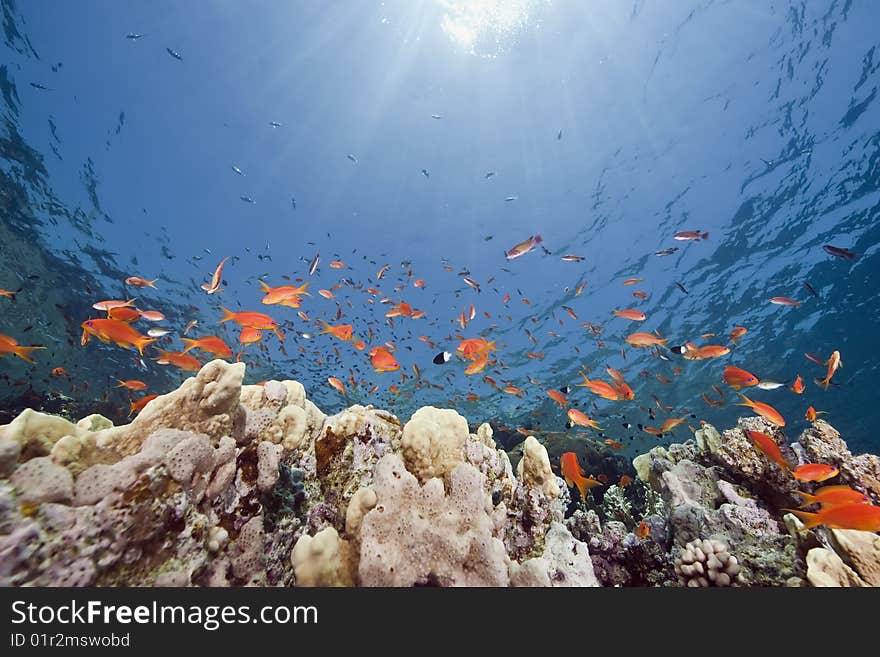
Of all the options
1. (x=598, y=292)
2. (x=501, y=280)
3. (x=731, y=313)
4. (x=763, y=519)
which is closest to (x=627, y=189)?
(x=598, y=292)

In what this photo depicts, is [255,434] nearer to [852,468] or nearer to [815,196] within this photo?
[852,468]

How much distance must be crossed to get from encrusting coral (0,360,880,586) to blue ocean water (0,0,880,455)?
770 centimetres

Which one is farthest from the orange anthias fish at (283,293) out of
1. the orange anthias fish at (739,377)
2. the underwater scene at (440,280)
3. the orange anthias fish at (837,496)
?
the orange anthias fish at (739,377)

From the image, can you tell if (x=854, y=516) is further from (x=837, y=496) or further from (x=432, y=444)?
(x=432, y=444)

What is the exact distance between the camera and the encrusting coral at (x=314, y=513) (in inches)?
75.7

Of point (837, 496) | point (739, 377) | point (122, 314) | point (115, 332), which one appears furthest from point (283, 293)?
point (739, 377)

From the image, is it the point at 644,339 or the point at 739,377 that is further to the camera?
the point at 644,339

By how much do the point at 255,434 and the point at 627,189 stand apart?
76.8 feet

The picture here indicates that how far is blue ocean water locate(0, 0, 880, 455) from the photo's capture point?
15.1m

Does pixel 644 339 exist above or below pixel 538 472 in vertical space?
above

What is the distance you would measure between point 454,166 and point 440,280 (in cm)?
927

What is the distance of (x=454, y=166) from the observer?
20.8 meters

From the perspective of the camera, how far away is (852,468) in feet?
15.4

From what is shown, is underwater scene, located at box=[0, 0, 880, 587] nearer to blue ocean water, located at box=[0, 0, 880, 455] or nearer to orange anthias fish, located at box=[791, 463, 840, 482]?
blue ocean water, located at box=[0, 0, 880, 455]
